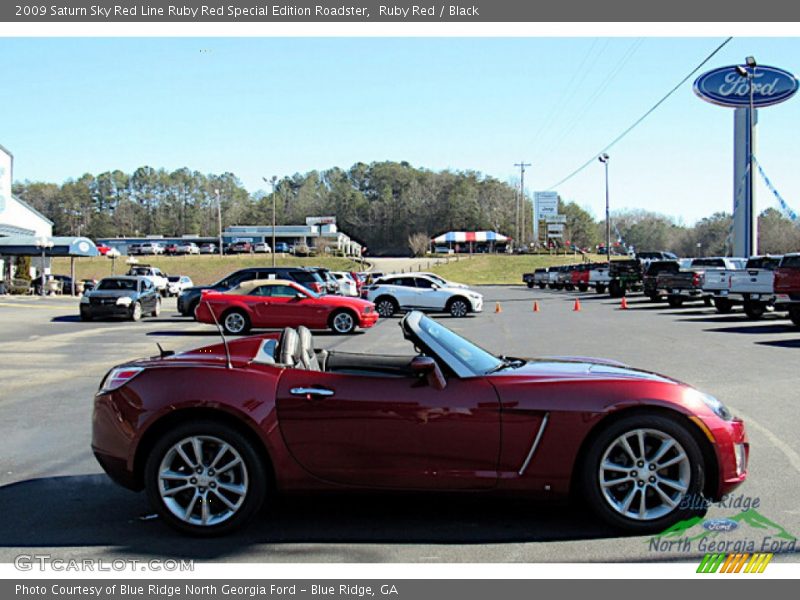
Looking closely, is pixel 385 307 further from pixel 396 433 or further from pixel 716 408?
pixel 396 433

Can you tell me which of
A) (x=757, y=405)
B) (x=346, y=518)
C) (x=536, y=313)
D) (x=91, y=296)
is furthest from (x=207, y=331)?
(x=346, y=518)

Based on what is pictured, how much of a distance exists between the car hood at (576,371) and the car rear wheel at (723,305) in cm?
2220

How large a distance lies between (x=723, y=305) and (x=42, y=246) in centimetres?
3538

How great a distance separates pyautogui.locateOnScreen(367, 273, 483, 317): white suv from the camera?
28.4 m

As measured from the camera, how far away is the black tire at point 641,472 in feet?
16.4

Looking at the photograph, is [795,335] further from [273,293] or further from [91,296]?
[91,296]

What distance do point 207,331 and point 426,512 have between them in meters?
16.9

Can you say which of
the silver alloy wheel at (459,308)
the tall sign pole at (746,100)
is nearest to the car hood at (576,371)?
the silver alloy wheel at (459,308)

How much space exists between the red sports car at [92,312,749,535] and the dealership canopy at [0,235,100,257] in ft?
144

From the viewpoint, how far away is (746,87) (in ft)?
151

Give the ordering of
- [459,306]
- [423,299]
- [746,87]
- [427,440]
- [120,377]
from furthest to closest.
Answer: [746,87], [423,299], [459,306], [120,377], [427,440]

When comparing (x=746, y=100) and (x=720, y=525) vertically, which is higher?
(x=746, y=100)

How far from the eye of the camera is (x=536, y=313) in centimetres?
3002

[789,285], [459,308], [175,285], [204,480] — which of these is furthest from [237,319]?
[175,285]
